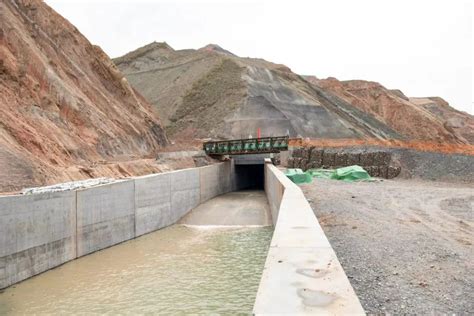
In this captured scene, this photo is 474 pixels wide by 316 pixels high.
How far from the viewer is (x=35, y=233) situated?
12.3 meters

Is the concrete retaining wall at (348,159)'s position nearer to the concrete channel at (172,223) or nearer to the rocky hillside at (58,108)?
the concrete channel at (172,223)

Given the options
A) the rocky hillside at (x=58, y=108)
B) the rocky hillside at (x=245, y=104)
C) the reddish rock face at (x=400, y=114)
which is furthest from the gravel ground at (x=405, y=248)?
the reddish rock face at (x=400, y=114)

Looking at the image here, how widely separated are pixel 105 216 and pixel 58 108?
445 inches

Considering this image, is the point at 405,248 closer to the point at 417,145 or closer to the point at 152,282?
the point at 152,282

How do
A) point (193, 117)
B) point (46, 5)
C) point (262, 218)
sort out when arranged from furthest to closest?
point (193, 117)
point (46, 5)
point (262, 218)

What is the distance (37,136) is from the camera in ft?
62.1

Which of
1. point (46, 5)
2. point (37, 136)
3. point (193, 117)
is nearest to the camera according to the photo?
point (37, 136)

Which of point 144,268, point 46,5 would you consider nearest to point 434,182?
point 144,268

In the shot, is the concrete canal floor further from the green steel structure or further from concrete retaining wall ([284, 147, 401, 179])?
the green steel structure

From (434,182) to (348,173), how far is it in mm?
5142

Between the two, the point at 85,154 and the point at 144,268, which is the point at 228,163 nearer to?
the point at 85,154

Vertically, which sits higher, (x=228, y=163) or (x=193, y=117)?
(x=193, y=117)

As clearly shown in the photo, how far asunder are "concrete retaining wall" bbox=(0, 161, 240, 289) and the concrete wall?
817cm

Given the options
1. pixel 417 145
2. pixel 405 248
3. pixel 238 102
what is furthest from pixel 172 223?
pixel 238 102
